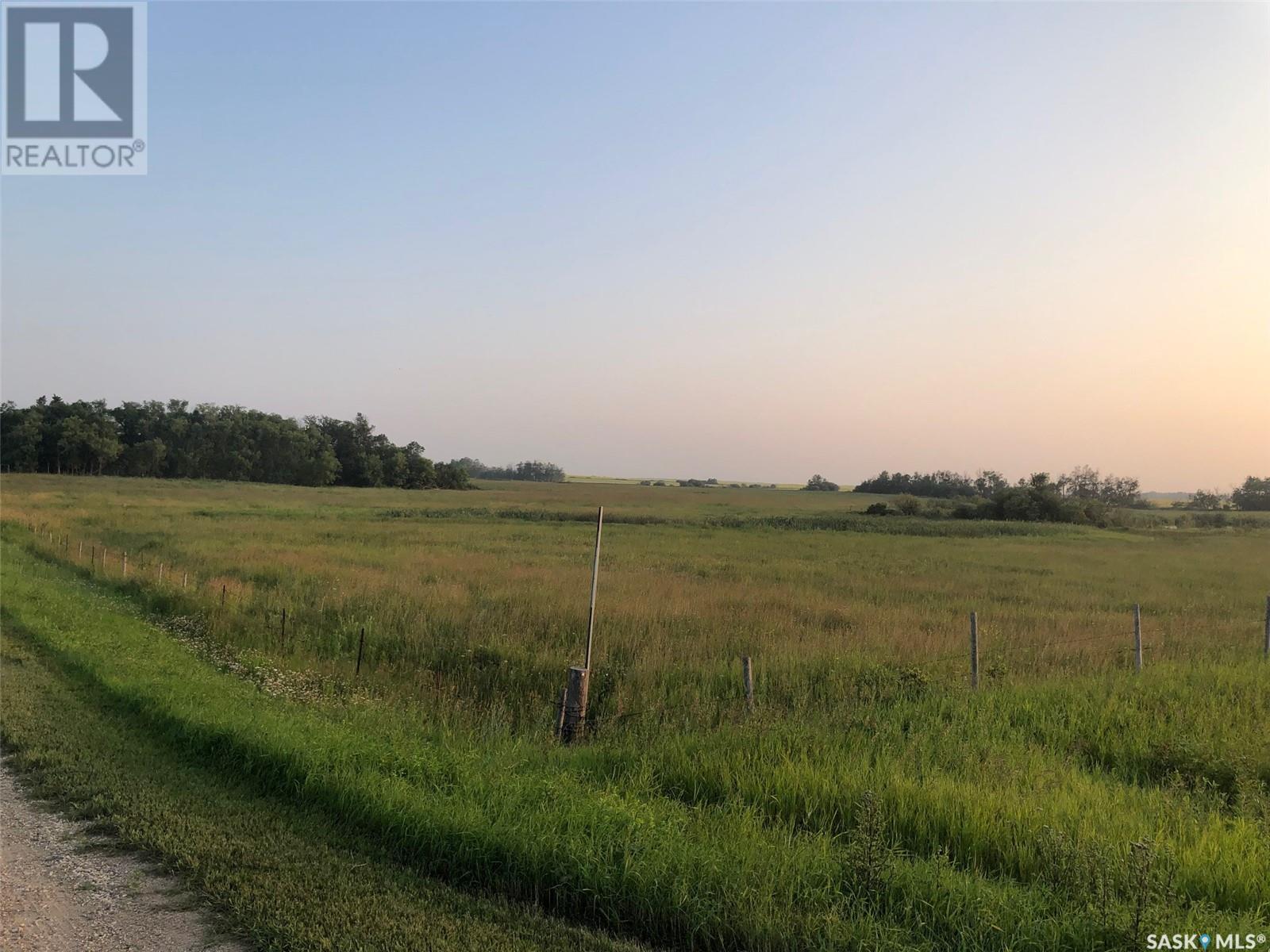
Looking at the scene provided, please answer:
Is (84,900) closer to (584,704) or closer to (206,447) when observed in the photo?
(584,704)

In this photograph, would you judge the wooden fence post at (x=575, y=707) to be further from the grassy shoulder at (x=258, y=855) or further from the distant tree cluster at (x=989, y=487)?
the distant tree cluster at (x=989, y=487)

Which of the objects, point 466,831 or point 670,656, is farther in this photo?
point 670,656

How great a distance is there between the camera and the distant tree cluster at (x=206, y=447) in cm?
10662

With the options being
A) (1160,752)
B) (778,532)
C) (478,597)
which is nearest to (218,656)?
(478,597)

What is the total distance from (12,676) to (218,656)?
2.66 meters

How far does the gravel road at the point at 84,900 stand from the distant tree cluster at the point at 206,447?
406ft

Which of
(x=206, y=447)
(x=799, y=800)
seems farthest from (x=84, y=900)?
(x=206, y=447)

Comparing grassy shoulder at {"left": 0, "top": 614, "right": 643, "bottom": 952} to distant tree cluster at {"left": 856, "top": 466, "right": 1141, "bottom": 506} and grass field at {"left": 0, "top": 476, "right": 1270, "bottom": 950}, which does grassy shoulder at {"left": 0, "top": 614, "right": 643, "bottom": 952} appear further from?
distant tree cluster at {"left": 856, "top": 466, "right": 1141, "bottom": 506}

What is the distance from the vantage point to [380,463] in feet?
435

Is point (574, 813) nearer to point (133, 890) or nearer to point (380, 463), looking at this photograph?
point (133, 890)

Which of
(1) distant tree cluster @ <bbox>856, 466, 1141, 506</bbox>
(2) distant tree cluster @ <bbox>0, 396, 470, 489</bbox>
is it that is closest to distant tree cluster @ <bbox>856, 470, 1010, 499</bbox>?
(1) distant tree cluster @ <bbox>856, 466, 1141, 506</bbox>

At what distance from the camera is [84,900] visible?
4.70 metres

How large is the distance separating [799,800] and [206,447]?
455 ft

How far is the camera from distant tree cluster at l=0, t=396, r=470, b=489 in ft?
350
